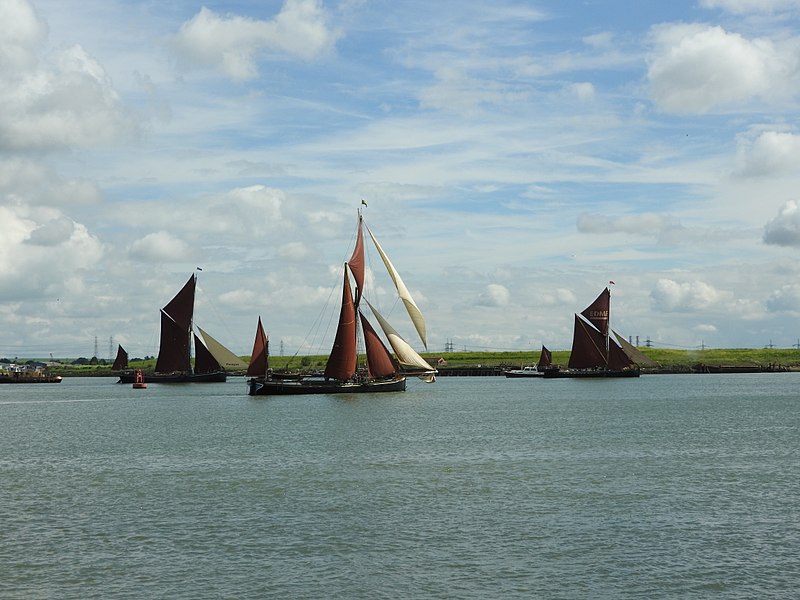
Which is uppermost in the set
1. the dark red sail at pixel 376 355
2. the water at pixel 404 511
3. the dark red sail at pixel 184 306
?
the dark red sail at pixel 184 306

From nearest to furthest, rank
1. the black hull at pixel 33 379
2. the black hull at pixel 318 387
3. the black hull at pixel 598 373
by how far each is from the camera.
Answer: the black hull at pixel 318 387 → the black hull at pixel 598 373 → the black hull at pixel 33 379

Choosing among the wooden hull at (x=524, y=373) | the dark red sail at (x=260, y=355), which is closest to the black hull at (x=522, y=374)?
the wooden hull at (x=524, y=373)

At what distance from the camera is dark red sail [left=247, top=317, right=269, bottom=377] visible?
98.7m

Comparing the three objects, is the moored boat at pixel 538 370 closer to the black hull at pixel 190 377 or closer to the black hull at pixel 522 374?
the black hull at pixel 522 374

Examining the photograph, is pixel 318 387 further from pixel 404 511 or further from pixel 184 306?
pixel 404 511

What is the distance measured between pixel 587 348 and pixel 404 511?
369 ft

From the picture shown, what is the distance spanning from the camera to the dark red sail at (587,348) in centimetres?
13762

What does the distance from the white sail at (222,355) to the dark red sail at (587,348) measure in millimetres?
46731

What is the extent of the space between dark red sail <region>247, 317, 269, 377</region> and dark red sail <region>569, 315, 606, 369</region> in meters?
52.2

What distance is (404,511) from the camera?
30.6m

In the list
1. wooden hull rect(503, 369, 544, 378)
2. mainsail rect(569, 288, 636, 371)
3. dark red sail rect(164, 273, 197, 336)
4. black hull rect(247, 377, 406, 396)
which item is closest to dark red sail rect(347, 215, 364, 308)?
black hull rect(247, 377, 406, 396)

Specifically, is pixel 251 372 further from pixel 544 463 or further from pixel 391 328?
pixel 544 463

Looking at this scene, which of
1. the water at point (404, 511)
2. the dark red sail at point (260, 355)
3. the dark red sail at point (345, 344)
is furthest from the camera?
the dark red sail at point (260, 355)

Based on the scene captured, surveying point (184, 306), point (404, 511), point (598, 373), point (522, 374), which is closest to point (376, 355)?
point (184, 306)
